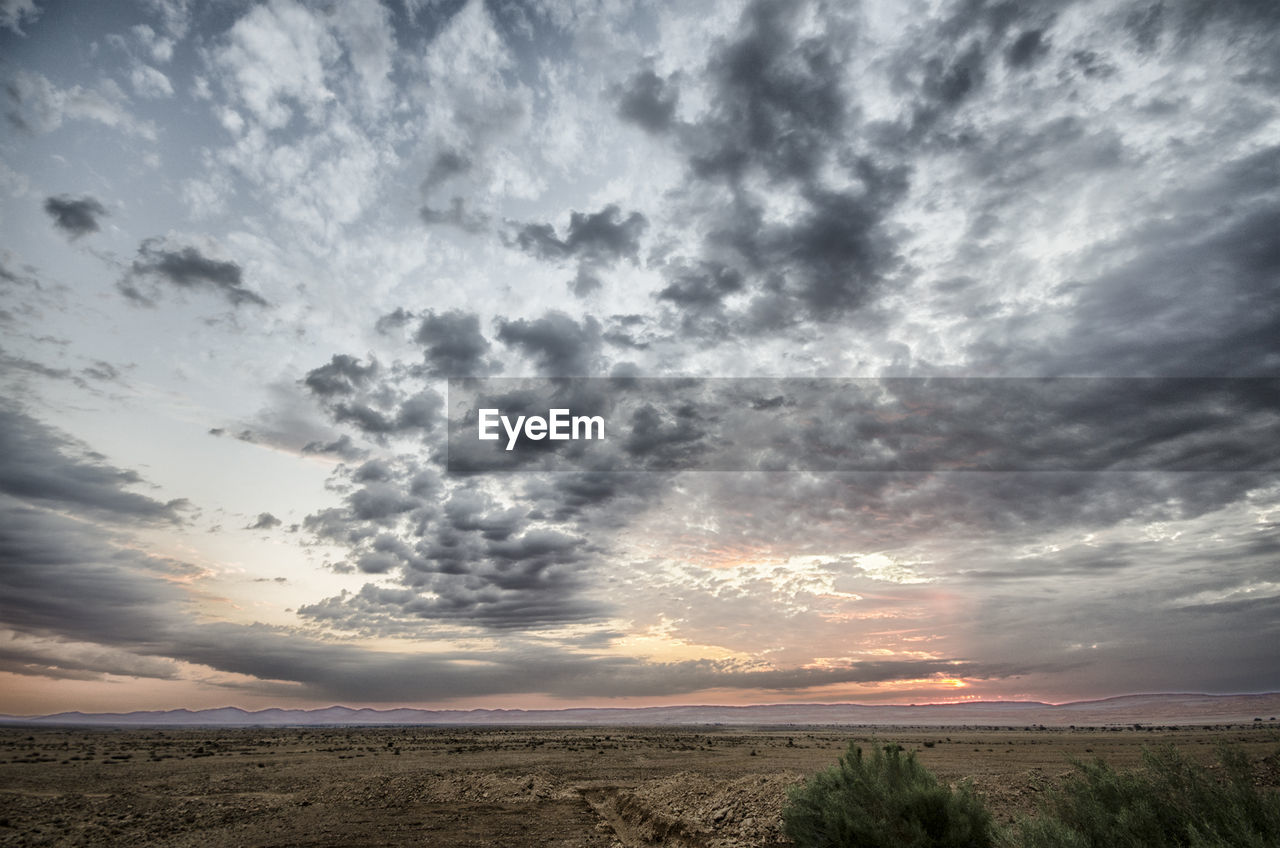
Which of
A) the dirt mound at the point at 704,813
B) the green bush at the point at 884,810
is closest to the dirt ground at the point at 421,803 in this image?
the dirt mound at the point at 704,813

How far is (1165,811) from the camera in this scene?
371 inches

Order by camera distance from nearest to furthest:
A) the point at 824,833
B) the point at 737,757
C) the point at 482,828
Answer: the point at 824,833 → the point at 482,828 → the point at 737,757

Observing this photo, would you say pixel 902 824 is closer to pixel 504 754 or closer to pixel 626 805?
pixel 626 805

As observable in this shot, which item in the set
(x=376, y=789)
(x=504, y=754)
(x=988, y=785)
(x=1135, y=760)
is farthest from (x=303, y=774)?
(x=1135, y=760)

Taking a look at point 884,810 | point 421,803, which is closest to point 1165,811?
point 884,810

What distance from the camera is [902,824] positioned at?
11.9 metres

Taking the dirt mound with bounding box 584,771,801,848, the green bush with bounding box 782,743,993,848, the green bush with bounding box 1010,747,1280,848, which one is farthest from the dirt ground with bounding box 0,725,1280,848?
the green bush with bounding box 1010,747,1280,848

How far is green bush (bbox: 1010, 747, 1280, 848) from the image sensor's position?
27.3 ft

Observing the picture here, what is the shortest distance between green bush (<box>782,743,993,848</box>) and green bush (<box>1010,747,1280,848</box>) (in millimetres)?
1516

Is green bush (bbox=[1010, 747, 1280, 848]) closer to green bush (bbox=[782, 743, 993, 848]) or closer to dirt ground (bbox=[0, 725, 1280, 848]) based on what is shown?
green bush (bbox=[782, 743, 993, 848])

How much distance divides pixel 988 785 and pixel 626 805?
13.5 m

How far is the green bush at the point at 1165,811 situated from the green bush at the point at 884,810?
59.7 inches

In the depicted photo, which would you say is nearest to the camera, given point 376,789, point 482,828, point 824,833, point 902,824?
point 902,824

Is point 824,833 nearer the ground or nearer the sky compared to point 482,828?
nearer the sky
